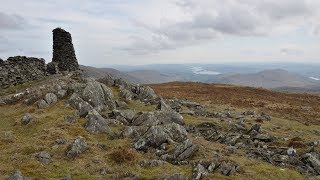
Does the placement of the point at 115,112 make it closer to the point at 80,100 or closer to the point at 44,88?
the point at 80,100

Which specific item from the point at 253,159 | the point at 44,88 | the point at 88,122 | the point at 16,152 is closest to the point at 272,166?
the point at 253,159

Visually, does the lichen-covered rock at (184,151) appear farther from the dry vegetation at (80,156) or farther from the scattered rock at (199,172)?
the scattered rock at (199,172)

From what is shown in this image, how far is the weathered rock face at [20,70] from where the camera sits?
144ft

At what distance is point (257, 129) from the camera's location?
32.2 m

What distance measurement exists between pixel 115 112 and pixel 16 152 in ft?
32.8

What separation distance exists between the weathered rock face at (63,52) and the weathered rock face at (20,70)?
294 centimetres

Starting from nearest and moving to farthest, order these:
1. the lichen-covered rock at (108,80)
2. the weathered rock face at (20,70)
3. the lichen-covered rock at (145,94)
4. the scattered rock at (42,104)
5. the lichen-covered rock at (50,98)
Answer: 1. the scattered rock at (42,104)
2. the lichen-covered rock at (50,98)
3. the lichen-covered rock at (145,94)
4. the weathered rock face at (20,70)
5. the lichen-covered rock at (108,80)

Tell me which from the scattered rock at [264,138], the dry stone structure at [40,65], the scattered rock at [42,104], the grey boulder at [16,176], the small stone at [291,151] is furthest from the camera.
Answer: the dry stone structure at [40,65]

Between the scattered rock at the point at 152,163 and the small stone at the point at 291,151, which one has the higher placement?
the scattered rock at the point at 152,163

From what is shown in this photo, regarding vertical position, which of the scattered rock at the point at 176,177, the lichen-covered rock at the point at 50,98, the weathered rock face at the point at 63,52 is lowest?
the scattered rock at the point at 176,177

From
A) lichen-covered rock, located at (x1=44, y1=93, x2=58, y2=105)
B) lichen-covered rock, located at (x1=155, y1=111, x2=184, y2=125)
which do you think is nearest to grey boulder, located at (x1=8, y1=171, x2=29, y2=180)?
lichen-covered rock, located at (x1=155, y1=111, x2=184, y2=125)

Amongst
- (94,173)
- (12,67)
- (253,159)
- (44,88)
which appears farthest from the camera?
(12,67)

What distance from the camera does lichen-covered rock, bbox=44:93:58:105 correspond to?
3353cm

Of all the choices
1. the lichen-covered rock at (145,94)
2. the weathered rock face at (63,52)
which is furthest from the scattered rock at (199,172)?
the weathered rock face at (63,52)
